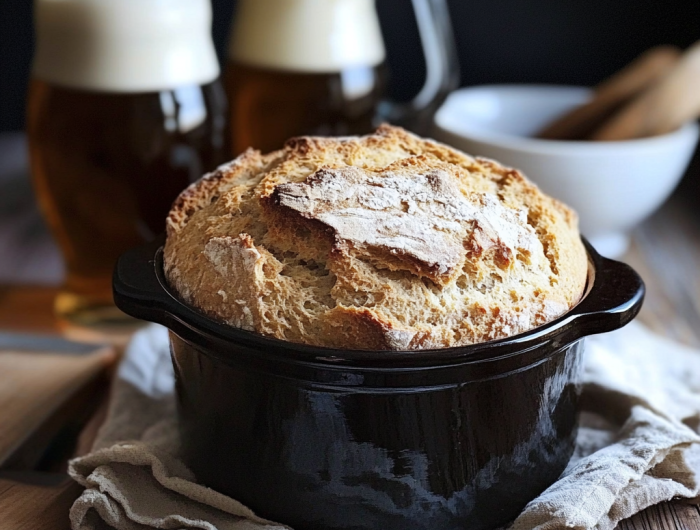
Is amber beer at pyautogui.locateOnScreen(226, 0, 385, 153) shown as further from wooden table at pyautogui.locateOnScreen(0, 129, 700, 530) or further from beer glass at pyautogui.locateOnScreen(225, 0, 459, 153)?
wooden table at pyautogui.locateOnScreen(0, 129, 700, 530)

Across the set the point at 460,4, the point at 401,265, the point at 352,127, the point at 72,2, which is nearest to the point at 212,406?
the point at 401,265

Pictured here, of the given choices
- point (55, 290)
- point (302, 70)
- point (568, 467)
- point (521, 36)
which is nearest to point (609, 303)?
point (568, 467)

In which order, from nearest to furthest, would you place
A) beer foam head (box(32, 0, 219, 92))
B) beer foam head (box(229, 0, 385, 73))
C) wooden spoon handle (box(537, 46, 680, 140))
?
beer foam head (box(32, 0, 219, 92))
beer foam head (box(229, 0, 385, 73))
wooden spoon handle (box(537, 46, 680, 140))

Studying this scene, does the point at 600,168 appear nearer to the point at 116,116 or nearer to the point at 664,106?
the point at 664,106

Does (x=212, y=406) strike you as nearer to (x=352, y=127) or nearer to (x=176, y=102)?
(x=176, y=102)

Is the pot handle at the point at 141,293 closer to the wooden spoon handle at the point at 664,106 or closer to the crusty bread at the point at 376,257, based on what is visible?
the crusty bread at the point at 376,257

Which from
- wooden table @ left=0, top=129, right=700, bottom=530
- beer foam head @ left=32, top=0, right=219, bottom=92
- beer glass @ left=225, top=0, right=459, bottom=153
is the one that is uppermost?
beer foam head @ left=32, top=0, right=219, bottom=92

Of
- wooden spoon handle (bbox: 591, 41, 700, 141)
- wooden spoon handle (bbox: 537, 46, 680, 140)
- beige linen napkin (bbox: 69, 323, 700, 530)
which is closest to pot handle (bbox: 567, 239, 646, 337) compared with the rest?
beige linen napkin (bbox: 69, 323, 700, 530)

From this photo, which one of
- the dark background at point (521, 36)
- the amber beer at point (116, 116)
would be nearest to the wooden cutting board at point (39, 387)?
the amber beer at point (116, 116)
